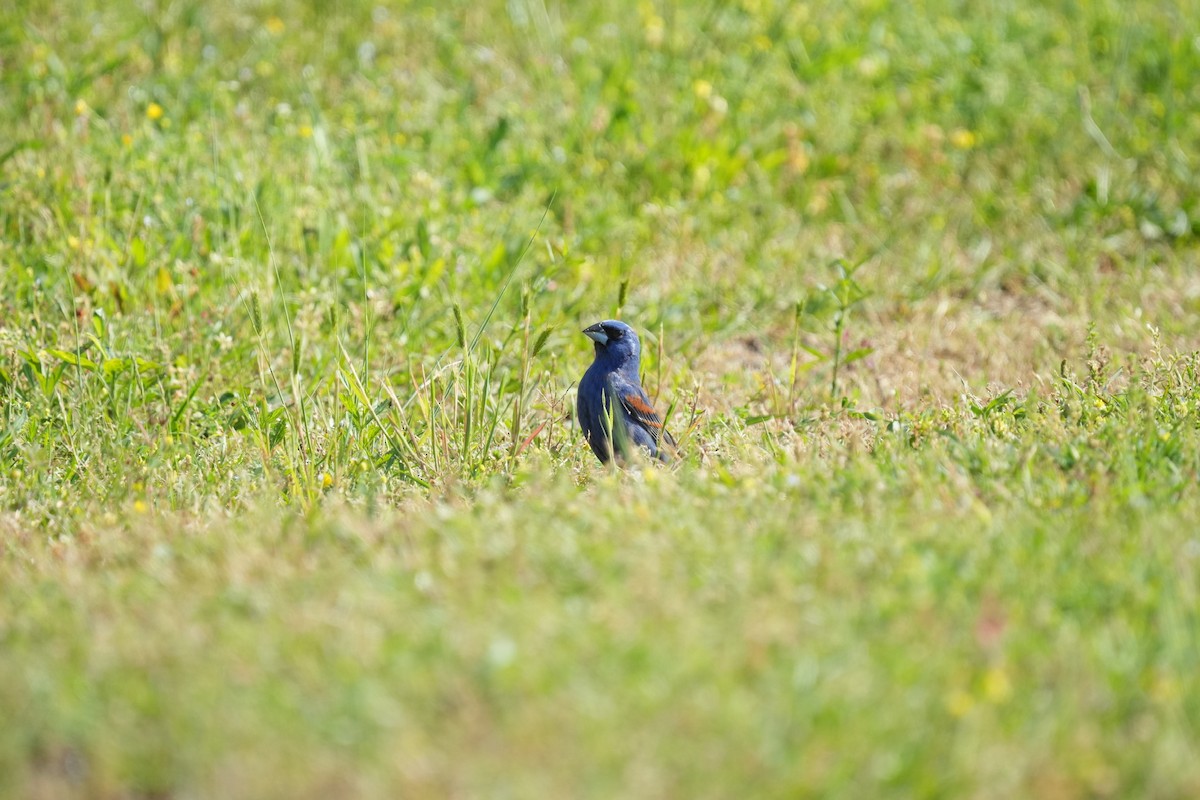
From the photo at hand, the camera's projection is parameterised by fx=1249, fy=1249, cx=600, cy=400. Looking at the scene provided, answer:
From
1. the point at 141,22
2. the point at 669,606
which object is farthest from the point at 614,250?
the point at 669,606

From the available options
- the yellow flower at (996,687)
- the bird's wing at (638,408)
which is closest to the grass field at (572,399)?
the yellow flower at (996,687)

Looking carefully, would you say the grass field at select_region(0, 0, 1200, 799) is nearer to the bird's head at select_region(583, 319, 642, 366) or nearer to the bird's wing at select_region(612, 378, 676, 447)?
the bird's wing at select_region(612, 378, 676, 447)

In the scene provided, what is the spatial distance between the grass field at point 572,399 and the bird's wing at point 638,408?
17 centimetres

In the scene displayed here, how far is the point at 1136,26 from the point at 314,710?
8.22m

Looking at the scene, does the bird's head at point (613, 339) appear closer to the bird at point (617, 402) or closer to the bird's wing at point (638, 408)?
the bird at point (617, 402)

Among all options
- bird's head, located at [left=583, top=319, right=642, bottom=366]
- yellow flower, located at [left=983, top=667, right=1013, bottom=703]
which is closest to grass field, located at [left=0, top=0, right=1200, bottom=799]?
yellow flower, located at [left=983, top=667, right=1013, bottom=703]

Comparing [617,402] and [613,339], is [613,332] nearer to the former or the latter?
[613,339]

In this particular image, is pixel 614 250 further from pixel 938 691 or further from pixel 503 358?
pixel 938 691

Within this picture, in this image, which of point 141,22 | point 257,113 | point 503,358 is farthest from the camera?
point 141,22

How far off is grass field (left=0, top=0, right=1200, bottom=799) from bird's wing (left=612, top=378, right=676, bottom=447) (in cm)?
17

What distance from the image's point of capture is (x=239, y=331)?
18.6 ft

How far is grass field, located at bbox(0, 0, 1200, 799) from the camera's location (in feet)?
8.58

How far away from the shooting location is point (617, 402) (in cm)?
468

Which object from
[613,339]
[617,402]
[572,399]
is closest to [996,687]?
[617,402]
